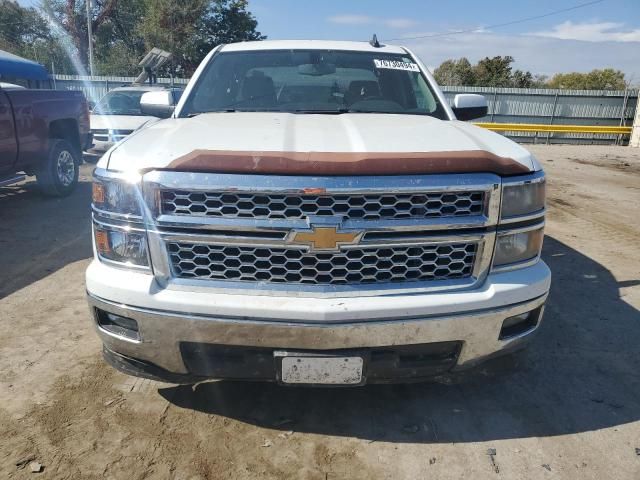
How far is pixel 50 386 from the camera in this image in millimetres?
2762

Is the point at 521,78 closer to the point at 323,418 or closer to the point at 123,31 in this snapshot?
the point at 123,31

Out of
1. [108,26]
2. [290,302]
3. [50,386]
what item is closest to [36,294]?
[50,386]

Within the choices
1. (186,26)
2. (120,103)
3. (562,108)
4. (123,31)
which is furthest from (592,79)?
(120,103)

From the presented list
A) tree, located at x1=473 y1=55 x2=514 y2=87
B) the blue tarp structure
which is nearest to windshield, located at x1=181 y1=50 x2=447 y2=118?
the blue tarp structure

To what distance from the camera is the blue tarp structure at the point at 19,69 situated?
1070cm

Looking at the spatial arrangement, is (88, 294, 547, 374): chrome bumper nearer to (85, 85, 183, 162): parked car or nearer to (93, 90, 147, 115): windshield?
(85, 85, 183, 162): parked car

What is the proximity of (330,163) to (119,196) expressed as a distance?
2.97 ft

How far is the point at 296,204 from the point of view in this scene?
205cm

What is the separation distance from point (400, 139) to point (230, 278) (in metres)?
1.02

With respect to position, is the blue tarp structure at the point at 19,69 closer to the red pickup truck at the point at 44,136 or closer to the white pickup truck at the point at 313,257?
the red pickup truck at the point at 44,136

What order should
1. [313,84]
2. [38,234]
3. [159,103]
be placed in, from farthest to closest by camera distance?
[38,234]
[159,103]
[313,84]

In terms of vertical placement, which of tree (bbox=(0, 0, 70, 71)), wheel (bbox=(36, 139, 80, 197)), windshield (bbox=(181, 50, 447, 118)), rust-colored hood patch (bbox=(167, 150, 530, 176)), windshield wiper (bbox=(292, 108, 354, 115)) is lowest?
wheel (bbox=(36, 139, 80, 197))

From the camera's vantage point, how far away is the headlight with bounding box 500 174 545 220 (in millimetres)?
2182

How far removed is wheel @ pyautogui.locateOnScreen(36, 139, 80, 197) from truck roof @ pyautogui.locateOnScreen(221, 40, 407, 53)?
170 inches
